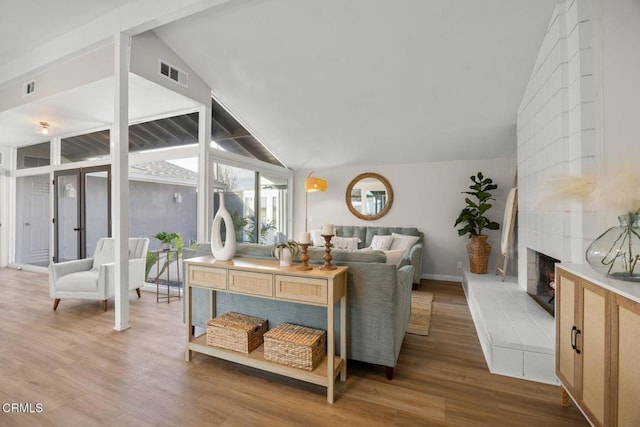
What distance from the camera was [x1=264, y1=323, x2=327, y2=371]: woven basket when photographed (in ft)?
6.35

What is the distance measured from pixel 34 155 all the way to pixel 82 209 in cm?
229

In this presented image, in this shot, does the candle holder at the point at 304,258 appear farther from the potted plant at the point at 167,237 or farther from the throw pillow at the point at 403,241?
the throw pillow at the point at 403,241

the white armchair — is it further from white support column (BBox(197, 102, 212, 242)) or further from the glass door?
the glass door

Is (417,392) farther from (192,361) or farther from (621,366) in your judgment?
(192,361)

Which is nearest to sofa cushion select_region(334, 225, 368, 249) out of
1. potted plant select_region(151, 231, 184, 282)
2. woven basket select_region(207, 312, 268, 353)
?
potted plant select_region(151, 231, 184, 282)

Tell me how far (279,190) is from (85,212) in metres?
3.43

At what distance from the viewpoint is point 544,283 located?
304 cm

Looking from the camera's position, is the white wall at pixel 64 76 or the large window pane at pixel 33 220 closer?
the white wall at pixel 64 76

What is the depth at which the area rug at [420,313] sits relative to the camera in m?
2.96

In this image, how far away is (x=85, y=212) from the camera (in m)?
4.83

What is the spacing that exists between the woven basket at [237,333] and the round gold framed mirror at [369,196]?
387 centimetres

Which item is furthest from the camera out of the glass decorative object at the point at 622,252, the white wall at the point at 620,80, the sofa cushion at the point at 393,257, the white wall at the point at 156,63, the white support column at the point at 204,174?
the white support column at the point at 204,174

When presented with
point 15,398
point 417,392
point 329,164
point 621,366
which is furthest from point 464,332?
point 329,164

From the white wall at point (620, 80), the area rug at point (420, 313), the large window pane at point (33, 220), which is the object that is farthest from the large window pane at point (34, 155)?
the white wall at point (620, 80)
